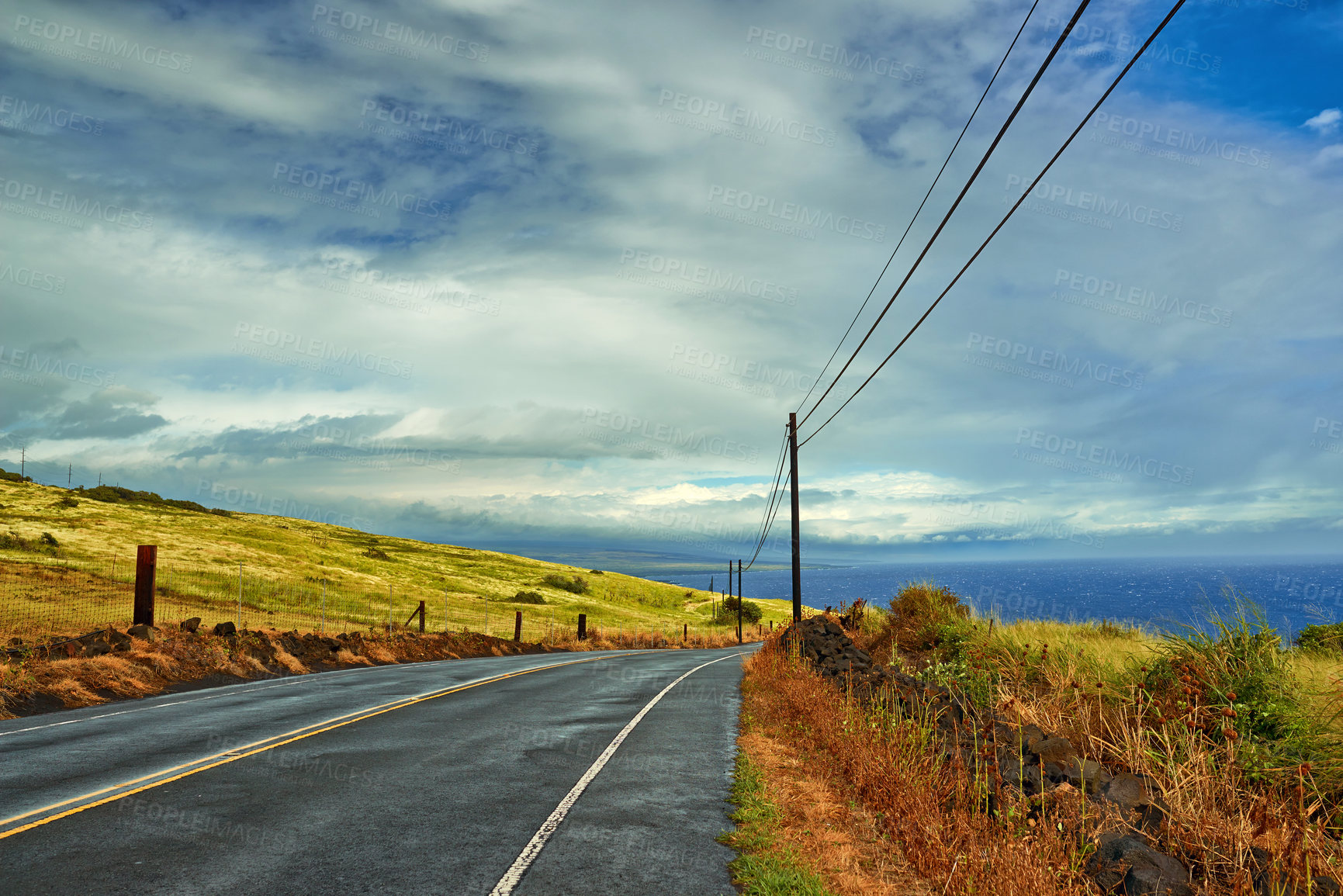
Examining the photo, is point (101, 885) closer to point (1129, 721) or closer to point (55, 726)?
point (55, 726)

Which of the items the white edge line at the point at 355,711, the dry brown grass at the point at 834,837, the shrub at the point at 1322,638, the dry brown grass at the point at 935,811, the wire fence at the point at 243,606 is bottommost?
the wire fence at the point at 243,606

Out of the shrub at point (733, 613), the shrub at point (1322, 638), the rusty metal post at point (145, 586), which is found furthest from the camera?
the shrub at point (733, 613)

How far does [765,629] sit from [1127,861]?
273ft

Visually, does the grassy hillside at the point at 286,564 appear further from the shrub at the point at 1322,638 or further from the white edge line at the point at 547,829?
the shrub at the point at 1322,638

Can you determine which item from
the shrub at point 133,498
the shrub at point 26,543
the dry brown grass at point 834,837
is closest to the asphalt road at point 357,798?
the dry brown grass at point 834,837

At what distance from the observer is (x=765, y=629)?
284 ft

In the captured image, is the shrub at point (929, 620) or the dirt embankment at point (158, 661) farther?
the shrub at point (929, 620)

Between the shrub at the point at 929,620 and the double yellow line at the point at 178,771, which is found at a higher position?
the shrub at the point at 929,620

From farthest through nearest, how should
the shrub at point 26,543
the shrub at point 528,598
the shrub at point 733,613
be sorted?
the shrub at point 733,613 → the shrub at point 528,598 → the shrub at point 26,543

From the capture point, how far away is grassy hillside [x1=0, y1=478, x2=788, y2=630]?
53594 millimetres

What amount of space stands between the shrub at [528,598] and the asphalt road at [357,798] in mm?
61443

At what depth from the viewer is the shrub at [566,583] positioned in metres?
95.4

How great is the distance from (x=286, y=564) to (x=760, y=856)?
70.4 meters

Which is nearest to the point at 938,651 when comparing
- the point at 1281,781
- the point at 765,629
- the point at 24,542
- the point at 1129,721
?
the point at 1129,721
